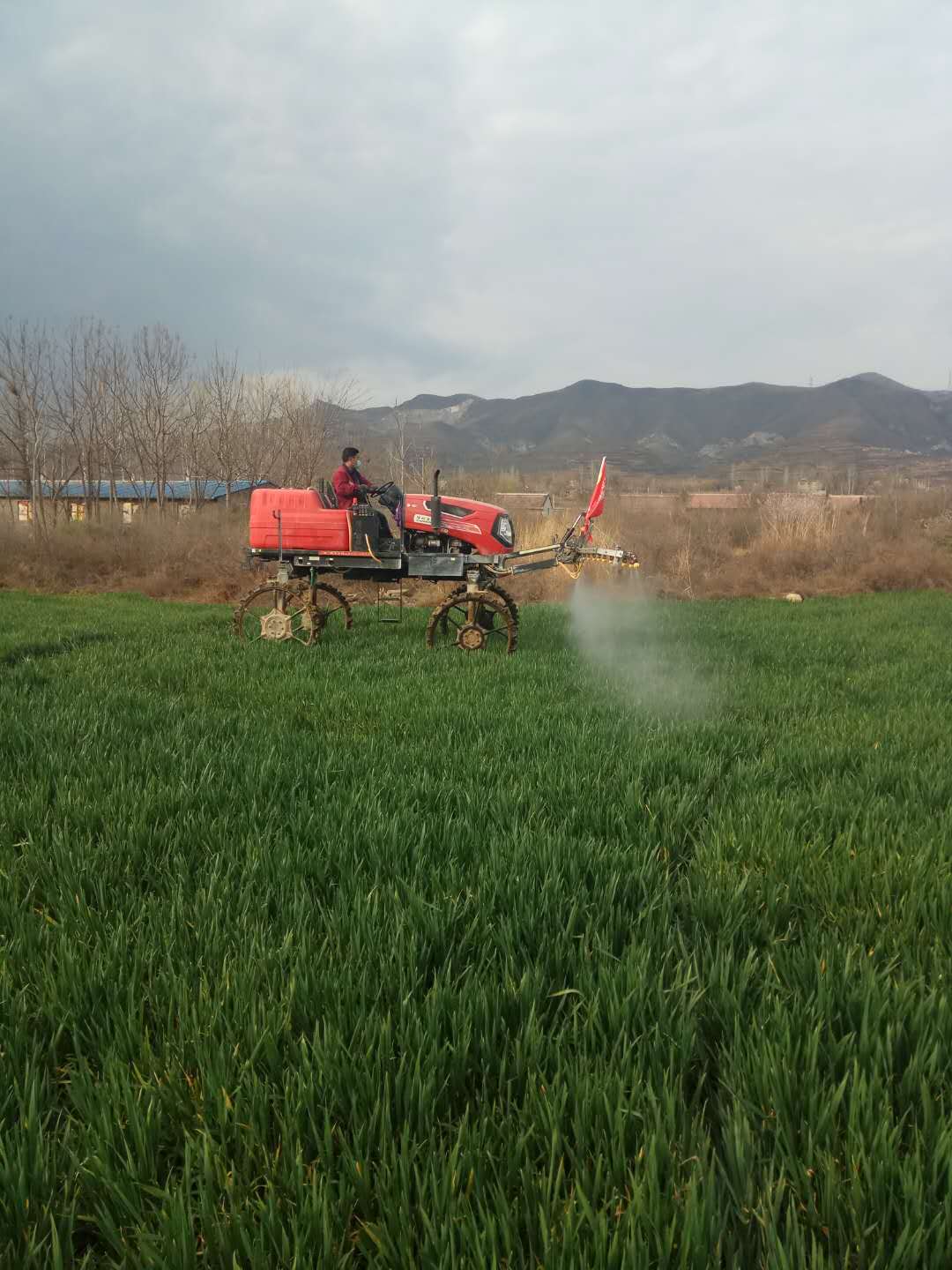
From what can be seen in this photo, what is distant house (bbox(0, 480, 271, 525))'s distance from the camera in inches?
1389

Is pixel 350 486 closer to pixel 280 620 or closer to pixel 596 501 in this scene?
pixel 280 620

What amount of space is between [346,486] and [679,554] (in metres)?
15.5

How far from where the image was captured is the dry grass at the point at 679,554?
1973 cm

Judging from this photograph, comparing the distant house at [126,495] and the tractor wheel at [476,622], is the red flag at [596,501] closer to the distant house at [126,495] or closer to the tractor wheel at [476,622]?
the tractor wheel at [476,622]

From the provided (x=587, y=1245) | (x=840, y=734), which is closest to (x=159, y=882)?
(x=587, y=1245)

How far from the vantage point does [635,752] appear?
4383mm

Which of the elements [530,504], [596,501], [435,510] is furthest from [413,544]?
[530,504]

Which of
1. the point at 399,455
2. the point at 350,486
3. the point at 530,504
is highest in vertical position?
the point at 399,455

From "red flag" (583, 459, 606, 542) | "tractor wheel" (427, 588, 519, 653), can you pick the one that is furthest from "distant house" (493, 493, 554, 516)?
"red flag" (583, 459, 606, 542)

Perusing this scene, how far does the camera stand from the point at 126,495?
62.2 metres

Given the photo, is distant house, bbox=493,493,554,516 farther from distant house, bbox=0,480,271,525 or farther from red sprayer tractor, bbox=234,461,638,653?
distant house, bbox=0,480,271,525

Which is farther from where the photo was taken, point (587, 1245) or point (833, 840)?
point (833, 840)

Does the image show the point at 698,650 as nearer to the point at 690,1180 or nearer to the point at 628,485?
the point at 690,1180

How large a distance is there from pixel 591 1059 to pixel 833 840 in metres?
1.95
